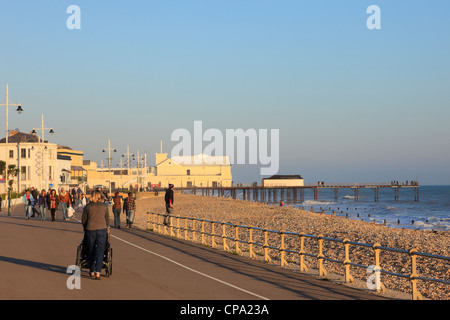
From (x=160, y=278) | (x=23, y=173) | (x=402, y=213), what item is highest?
(x=23, y=173)

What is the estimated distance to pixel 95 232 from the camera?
13328mm

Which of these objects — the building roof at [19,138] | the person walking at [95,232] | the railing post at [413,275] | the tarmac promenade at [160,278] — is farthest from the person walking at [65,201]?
the building roof at [19,138]

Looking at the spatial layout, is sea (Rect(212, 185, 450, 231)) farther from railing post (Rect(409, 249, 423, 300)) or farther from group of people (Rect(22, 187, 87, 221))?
railing post (Rect(409, 249, 423, 300))

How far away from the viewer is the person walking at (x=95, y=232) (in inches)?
522

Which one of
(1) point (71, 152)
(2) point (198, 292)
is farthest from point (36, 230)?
(1) point (71, 152)

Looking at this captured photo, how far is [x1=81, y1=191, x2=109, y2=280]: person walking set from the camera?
13266 mm

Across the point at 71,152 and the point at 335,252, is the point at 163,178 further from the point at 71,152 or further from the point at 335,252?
the point at 335,252

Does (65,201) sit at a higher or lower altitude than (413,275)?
lower

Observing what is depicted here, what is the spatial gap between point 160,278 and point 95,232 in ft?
5.82

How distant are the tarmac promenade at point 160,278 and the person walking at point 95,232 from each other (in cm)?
45

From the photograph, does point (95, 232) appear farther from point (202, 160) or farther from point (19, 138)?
point (202, 160)

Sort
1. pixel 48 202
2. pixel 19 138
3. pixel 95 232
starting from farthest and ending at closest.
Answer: pixel 19 138
pixel 48 202
pixel 95 232

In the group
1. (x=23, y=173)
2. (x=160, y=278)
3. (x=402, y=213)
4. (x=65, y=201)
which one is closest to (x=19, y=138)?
(x=23, y=173)

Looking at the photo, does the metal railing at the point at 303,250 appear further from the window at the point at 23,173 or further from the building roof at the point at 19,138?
the building roof at the point at 19,138
